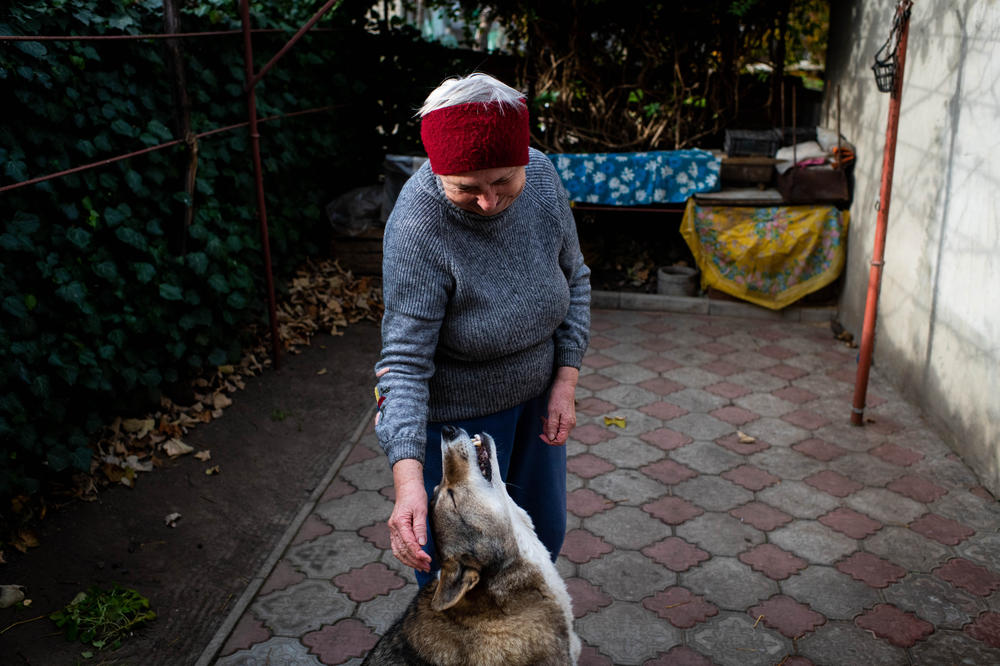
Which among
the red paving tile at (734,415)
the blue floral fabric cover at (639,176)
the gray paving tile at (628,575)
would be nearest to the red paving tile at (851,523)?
the gray paving tile at (628,575)

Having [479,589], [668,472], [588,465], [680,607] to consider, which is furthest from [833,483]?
[479,589]

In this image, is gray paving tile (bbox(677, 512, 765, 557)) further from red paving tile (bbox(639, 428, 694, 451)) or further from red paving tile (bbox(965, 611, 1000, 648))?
red paving tile (bbox(965, 611, 1000, 648))

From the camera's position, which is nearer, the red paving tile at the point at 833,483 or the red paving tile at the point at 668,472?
the red paving tile at the point at 833,483

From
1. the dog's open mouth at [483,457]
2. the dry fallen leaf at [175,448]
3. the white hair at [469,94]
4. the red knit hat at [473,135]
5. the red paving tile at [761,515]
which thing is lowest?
the red paving tile at [761,515]

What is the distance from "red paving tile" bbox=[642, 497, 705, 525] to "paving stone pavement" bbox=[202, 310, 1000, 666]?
0.01m

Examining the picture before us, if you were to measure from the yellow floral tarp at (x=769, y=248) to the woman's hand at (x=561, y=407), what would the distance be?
5025 mm

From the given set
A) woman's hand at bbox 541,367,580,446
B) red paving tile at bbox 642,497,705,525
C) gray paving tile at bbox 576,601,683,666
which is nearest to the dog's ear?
woman's hand at bbox 541,367,580,446

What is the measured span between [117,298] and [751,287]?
17.3 ft

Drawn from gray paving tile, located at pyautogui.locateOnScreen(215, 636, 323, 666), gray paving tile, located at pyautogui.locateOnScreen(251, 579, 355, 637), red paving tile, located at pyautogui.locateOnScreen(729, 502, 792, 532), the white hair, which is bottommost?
gray paving tile, located at pyautogui.locateOnScreen(215, 636, 323, 666)

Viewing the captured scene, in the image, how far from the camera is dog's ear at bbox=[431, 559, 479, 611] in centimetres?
216

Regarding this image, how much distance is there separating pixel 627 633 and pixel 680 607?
31cm

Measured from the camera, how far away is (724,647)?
335 cm

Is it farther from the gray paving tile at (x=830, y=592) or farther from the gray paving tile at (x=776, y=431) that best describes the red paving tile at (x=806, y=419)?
the gray paving tile at (x=830, y=592)

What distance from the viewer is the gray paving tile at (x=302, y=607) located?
3523 mm
